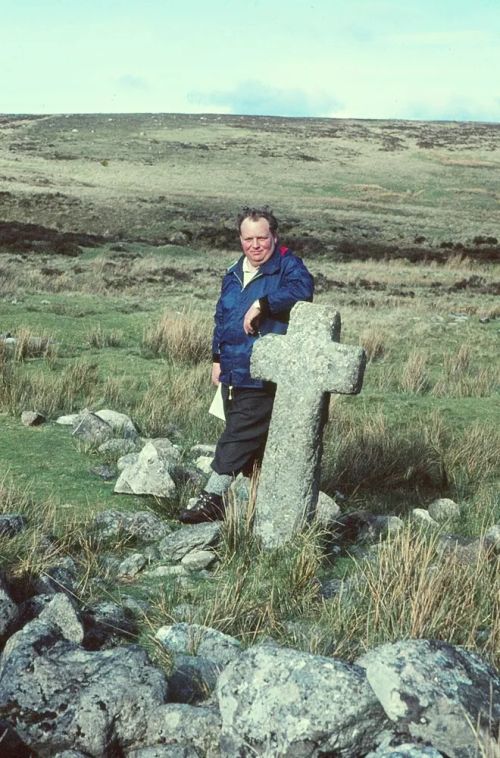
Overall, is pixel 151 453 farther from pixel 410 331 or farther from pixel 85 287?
pixel 85 287

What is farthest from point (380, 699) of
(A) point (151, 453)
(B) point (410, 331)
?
(B) point (410, 331)

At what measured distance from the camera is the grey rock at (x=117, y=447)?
7254mm

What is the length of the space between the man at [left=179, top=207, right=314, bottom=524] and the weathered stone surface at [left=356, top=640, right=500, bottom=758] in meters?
2.58

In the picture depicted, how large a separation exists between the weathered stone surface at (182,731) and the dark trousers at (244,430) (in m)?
2.60

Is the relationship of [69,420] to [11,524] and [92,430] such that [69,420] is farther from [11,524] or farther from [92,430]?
[11,524]

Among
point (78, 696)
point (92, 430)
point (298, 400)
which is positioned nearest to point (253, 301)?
point (298, 400)

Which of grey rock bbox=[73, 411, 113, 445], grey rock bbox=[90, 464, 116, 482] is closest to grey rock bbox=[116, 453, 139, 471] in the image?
grey rock bbox=[90, 464, 116, 482]

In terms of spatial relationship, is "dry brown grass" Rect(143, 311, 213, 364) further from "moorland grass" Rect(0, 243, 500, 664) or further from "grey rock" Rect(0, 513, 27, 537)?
"grey rock" Rect(0, 513, 27, 537)

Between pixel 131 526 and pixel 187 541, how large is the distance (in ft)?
1.43

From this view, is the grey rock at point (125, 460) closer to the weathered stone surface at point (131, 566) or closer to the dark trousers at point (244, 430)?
the dark trousers at point (244, 430)

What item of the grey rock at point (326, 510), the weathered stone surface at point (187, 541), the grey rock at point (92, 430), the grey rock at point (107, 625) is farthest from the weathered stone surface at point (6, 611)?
the grey rock at point (92, 430)

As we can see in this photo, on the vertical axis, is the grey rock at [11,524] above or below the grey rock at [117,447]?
above

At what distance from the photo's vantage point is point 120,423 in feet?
26.6

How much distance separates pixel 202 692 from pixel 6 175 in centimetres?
5437
